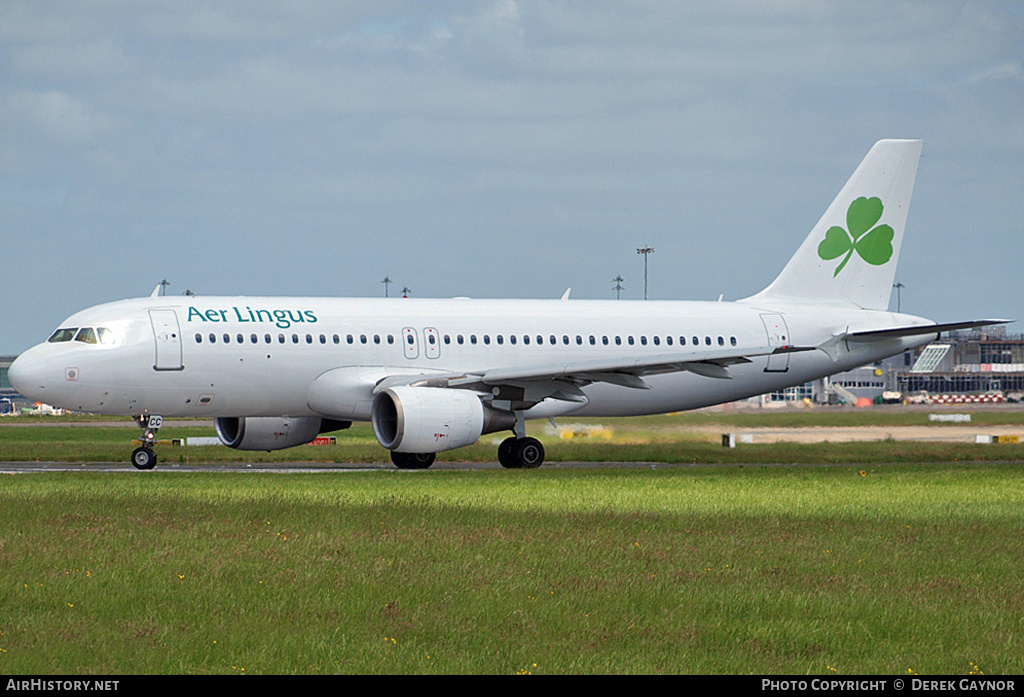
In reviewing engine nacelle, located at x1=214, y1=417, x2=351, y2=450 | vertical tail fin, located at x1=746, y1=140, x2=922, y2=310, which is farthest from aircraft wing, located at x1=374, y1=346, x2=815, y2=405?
vertical tail fin, located at x1=746, y1=140, x2=922, y2=310

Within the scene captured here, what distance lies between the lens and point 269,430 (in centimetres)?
3538

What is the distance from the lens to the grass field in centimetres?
1091

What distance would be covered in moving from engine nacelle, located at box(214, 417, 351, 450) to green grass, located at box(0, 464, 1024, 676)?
37.0 feet

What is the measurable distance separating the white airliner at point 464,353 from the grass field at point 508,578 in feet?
19.8

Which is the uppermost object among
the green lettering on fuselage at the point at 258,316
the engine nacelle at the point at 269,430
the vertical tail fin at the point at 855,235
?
the vertical tail fin at the point at 855,235

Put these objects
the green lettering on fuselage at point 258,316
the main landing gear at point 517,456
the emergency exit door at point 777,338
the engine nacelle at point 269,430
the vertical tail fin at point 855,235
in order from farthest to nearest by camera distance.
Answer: the vertical tail fin at point 855,235
the emergency exit door at point 777,338
the engine nacelle at point 269,430
the main landing gear at point 517,456
the green lettering on fuselage at point 258,316

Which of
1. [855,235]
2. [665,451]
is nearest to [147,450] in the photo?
[665,451]

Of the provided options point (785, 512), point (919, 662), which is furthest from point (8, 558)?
point (785, 512)

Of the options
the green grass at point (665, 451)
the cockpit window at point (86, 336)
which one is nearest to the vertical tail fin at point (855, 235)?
the green grass at point (665, 451)

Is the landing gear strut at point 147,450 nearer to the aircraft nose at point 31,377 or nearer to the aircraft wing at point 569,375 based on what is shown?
the aircraft nose at point 31,377

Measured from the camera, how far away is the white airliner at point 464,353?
31.6 meters

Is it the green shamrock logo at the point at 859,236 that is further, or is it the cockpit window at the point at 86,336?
the green shamrock logo at the point at 859,236

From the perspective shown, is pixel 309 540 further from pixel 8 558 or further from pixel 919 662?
pixel 919 662

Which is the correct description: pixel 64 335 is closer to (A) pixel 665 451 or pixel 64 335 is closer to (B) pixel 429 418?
(B) pixel 429 418
